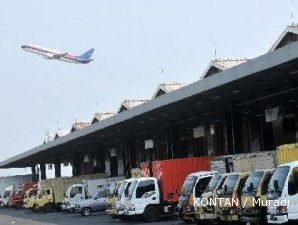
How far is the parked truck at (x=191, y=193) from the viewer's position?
2358 cm

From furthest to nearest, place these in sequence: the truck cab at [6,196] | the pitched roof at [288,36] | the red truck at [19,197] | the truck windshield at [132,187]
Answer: the truck cab at [6,196]
the red truck at [19,197]
the pitched roof at [288,36]
the truck windshield at [132,187]

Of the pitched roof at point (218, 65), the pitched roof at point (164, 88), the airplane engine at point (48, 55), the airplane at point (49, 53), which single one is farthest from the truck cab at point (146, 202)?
the airplane at point (49, 53)

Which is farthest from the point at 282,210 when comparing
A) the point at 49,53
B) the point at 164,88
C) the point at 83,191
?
the point at 49,53

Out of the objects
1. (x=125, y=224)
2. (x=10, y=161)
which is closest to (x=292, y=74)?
(x=125, y=224)

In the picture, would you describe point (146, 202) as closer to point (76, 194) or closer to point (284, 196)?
point (284, 196)

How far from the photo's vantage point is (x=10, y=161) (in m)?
79.7

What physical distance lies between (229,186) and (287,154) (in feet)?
7.53

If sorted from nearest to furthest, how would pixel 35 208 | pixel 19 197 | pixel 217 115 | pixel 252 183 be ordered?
1. pixel 252 183
2. pixel 217 115
3. pixel 35 208
4. pixel 19 197

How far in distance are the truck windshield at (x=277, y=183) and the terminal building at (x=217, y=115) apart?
5269 mm

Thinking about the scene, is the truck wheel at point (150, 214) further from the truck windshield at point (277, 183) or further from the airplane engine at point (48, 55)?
the airplane engine at point (48, 55)

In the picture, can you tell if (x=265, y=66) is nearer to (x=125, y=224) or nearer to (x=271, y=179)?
(x=271, y=179)

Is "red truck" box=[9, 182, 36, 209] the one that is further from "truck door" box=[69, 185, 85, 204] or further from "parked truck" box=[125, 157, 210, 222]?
"parked truck" box=[125, 157, 210, 222]

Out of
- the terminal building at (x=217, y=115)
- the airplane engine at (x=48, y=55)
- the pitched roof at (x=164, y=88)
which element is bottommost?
the terminal building at (x=217, y=115)

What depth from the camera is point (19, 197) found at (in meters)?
60.0
